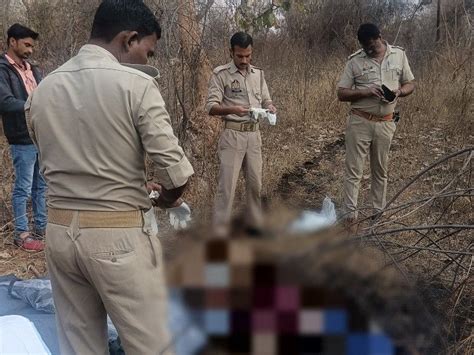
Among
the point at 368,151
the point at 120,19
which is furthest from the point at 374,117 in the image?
the point at 120,19

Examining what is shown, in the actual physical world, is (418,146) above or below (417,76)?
below

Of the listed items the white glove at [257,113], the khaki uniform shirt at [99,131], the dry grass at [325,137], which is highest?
the khaki uniform shirt at [99,131]

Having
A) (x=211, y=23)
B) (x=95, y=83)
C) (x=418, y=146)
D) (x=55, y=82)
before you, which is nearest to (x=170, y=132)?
(x=95, y=83)

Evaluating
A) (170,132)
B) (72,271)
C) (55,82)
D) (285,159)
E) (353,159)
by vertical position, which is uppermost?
(55,82)

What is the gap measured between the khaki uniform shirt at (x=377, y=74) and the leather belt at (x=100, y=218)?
303 centimetres

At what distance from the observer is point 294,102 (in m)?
8.38

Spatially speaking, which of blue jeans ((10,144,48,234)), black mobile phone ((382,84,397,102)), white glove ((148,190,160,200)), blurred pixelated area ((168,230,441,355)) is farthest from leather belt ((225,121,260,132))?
blurred pixelated area ((168,230,441,355))

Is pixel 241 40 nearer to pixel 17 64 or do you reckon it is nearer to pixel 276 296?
pixel 17 64

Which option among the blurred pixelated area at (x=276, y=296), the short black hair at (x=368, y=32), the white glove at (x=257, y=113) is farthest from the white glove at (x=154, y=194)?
the short black hair at (x=368, y=32)

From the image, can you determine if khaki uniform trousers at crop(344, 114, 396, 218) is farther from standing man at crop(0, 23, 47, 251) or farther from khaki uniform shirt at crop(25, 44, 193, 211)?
khaki uniform shirt at crop(25, 44, 193, 211)

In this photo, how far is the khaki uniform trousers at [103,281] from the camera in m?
1.75

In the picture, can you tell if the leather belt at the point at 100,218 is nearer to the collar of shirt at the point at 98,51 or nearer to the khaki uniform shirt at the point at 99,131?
the khaki uniform shirt at the point at 99,131

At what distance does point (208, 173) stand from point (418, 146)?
3212 millimetres

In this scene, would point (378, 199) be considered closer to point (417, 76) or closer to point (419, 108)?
point (419, 108)
